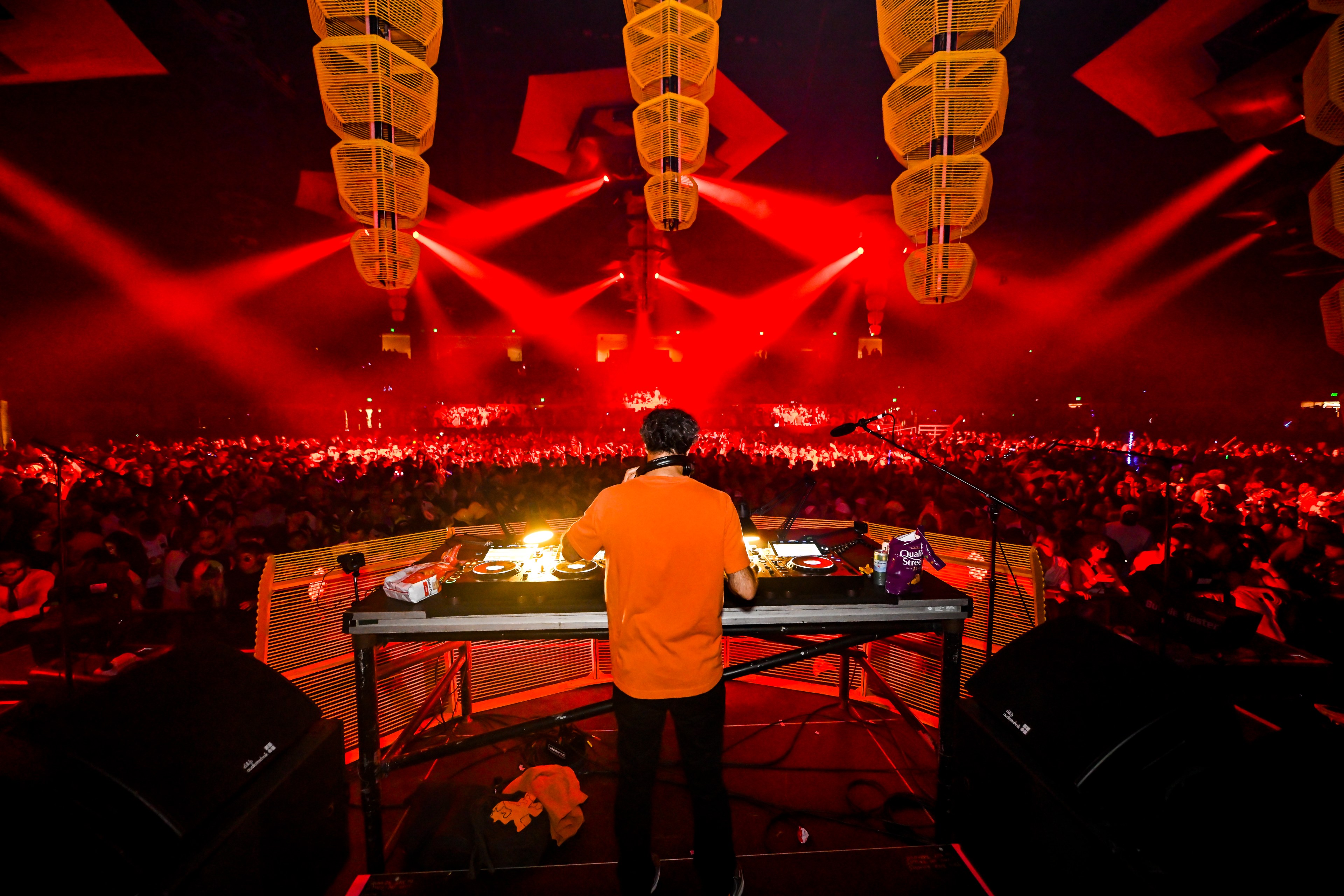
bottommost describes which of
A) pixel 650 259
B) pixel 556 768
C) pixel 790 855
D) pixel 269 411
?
pixel 790 855

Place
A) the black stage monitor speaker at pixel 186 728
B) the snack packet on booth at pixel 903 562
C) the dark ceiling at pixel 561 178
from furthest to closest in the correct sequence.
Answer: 1. the dark ceiling at pixel 561 178
2. the snack packet on booth at pixel 903 562
3. the black stage monitor speaker at pixel 186 728

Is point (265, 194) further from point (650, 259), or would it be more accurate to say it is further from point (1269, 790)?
point (1269, 790)

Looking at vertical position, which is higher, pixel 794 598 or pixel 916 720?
pixel 794 598

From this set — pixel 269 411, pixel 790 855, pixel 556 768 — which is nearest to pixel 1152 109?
pixel 790 855

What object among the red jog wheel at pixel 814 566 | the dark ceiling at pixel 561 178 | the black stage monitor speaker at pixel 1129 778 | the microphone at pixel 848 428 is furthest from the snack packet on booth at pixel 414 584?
the dark ceiling at pixel 561 178

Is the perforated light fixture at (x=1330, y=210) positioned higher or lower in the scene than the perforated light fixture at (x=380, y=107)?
lower

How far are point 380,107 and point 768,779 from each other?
4.23 m

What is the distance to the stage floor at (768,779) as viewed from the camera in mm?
2523

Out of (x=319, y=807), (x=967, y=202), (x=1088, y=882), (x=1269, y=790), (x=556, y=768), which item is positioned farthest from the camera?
(x=967, y=202)

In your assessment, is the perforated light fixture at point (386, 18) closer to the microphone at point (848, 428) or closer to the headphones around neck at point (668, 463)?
the headphones around neck at point (668, 463)

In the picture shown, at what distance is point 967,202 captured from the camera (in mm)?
3053

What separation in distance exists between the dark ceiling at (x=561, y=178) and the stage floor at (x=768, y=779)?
5.18 metres

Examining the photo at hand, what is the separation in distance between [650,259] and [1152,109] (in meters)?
6.09

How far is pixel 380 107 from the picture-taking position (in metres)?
2.81
